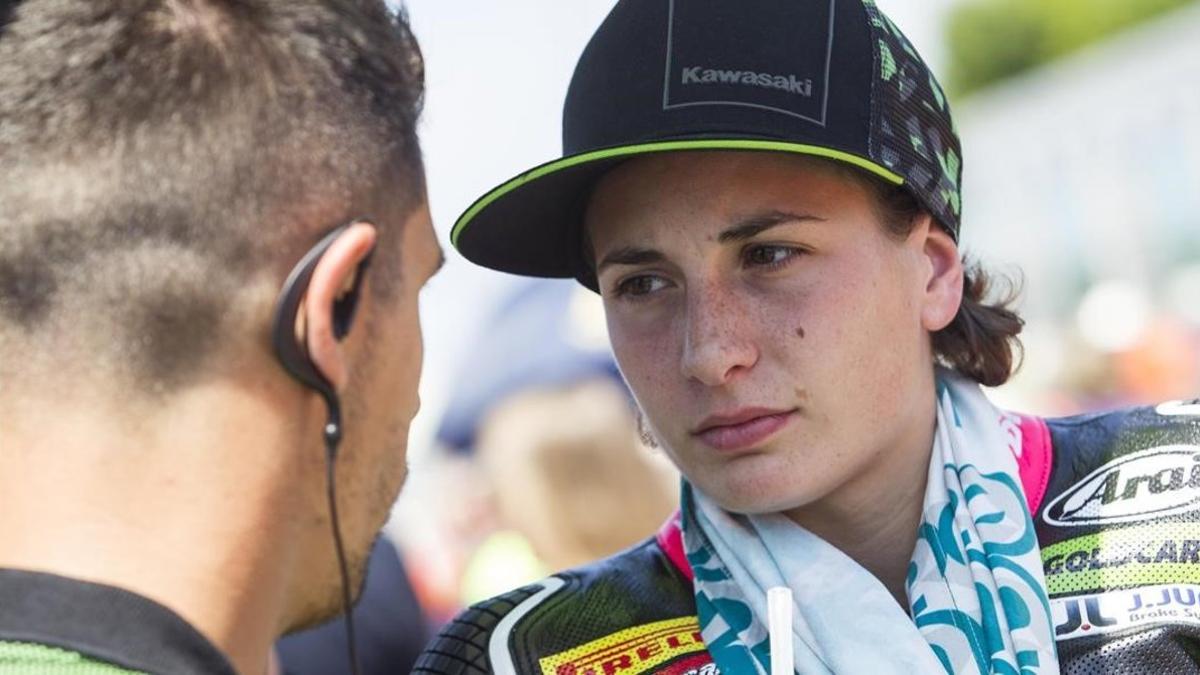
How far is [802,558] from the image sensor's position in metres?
2.44

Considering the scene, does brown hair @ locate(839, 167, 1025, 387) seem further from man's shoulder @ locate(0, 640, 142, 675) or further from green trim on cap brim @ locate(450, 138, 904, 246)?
man's shoulder @ locate(0, 640, 142, 675)

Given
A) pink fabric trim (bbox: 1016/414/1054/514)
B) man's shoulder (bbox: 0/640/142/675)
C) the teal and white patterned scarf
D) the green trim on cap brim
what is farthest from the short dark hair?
pink fabric trim (bbox: 1016/414/1054/514)

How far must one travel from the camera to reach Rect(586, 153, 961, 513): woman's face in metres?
Result: 2.34

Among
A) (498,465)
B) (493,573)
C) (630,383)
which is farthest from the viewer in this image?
(493,573)

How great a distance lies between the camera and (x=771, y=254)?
93.5 inches

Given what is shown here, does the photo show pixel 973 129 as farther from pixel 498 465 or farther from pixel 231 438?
pixel 231 438

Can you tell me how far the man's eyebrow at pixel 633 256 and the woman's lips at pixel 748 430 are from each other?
252 millimetres

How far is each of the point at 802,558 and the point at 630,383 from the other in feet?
1.16

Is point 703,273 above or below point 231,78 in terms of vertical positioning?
below

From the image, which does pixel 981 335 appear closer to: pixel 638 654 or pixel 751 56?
pixel 751 56

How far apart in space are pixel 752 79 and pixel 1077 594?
2.78ft

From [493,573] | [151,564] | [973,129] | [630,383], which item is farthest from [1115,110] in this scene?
[151,564]

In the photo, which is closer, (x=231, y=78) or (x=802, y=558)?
(x=231, y=78)

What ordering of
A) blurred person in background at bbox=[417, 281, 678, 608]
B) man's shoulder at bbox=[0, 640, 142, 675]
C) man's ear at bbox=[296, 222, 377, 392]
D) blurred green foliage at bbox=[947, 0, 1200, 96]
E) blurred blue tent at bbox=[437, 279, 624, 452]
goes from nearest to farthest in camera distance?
man's shoulder at bbox=[0, 640, 142, 675] < man's ear at bbox=[296, 222, 377, 392] < blurred person in background at bbox=[417, 281, 678, 608] < blurred blue tent at bbox=[437, 279, 624, 452] < blurred green foliage at bbox=[947, 0, 1200, 96]
